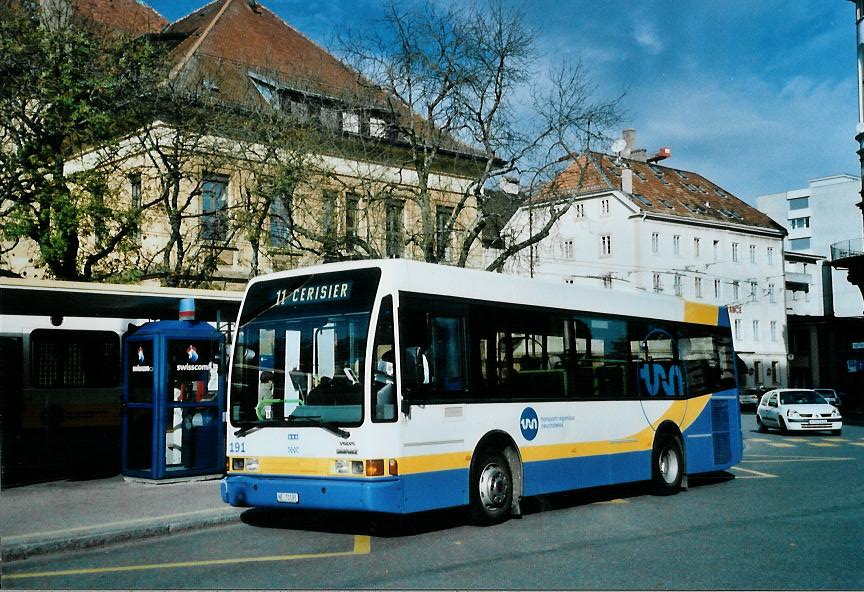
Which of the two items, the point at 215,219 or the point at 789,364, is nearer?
the point at 215,219

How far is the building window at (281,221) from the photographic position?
24.9 m

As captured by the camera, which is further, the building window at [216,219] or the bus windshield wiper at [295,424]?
the building window at [216,219]

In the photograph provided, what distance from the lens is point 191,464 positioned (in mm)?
15516

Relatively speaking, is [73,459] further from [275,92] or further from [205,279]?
[275,92]

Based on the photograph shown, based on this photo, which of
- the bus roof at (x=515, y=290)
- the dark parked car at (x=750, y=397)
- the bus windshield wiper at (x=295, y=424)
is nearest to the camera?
the bus windshield wiper at (x=295, y=424)

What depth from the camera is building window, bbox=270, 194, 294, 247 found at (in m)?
24.9

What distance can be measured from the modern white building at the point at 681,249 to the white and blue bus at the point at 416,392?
165 ft

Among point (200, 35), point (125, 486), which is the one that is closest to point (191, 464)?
point (125, 486)

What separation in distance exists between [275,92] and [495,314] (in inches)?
679

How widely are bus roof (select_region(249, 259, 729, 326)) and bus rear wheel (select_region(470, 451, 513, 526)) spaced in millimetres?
1936

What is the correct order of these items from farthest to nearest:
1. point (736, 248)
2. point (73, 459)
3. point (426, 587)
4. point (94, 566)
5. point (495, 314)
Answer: point (736, 248)
point (73, 459)
point (495, 314)
point (94, 566)
point (426, 587)

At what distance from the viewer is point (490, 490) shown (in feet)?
36.9

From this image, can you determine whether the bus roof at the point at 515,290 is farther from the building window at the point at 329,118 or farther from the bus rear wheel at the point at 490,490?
the building window at the point at 329,118

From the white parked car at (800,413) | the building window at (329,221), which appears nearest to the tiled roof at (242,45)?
the building window at (329,221)
